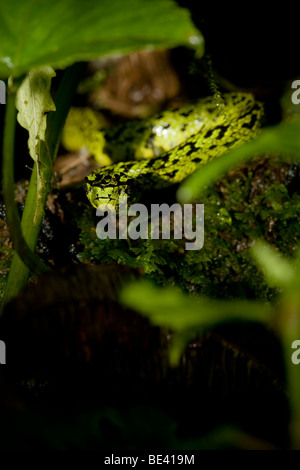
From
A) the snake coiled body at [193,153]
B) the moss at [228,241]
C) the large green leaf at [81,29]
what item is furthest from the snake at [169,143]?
the large green leaf at [81,29]

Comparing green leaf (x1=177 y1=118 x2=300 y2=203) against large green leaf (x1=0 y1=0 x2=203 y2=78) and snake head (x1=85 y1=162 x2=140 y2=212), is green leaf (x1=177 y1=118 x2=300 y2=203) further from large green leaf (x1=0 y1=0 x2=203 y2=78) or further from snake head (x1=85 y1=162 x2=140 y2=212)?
snake head (x1=85 y1=162 x2=140 y2=212)

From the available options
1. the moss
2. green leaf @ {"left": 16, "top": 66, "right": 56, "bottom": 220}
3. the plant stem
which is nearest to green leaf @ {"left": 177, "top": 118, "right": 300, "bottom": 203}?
the plant stem

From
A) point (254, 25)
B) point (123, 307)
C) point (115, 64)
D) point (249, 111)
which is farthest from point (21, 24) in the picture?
point (115, 64)

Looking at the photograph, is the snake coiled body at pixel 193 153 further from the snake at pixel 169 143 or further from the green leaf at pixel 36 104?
the green leaf at pixel 36 104

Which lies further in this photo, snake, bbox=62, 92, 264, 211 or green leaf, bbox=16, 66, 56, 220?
snake, bbox=62, 92, 264, 211

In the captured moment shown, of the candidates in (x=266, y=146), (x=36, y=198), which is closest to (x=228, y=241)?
(x=36, y=198)

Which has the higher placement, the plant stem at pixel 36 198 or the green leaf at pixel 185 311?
the plant stem at pixel 36 198

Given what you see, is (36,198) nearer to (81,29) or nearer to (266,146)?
(81,29)
